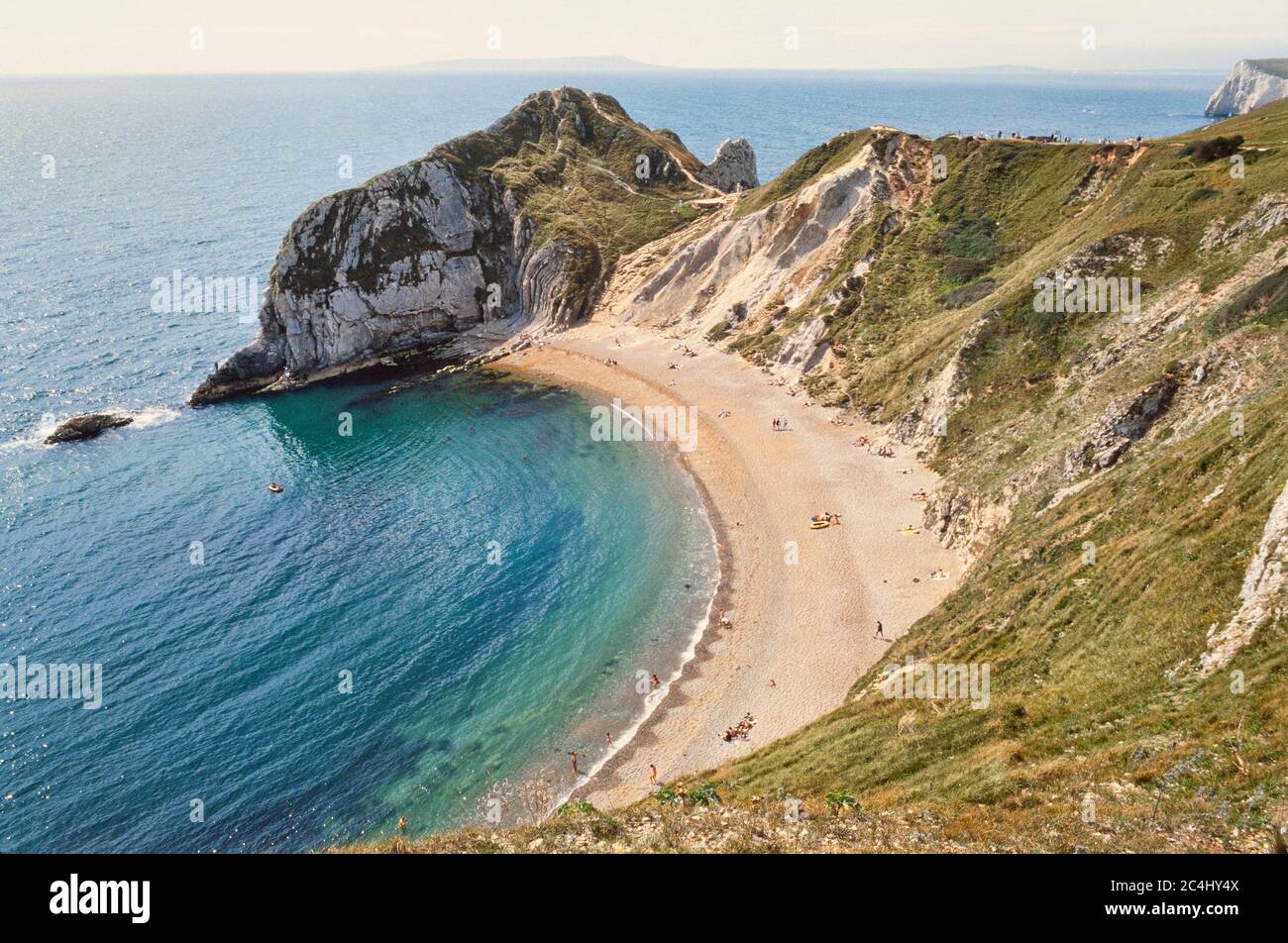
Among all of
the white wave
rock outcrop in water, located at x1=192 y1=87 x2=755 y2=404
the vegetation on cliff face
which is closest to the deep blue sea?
the white wave

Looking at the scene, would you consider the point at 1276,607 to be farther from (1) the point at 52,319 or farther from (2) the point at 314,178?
(2) the point at 314,178

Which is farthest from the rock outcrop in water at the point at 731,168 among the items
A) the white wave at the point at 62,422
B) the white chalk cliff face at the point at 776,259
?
the white wave at the point at 62,422

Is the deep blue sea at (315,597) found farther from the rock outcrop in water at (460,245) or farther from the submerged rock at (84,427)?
the rock outcrop in water at (460,245)

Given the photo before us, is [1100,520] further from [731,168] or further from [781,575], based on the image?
[731,168]

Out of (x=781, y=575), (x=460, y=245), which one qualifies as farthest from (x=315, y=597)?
(x=460, y=245)

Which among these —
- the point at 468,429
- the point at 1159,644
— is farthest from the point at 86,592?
the point at 1159,644

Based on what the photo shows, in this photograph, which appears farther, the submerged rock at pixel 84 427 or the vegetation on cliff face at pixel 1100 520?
the submerged rock at pixel 84 427
